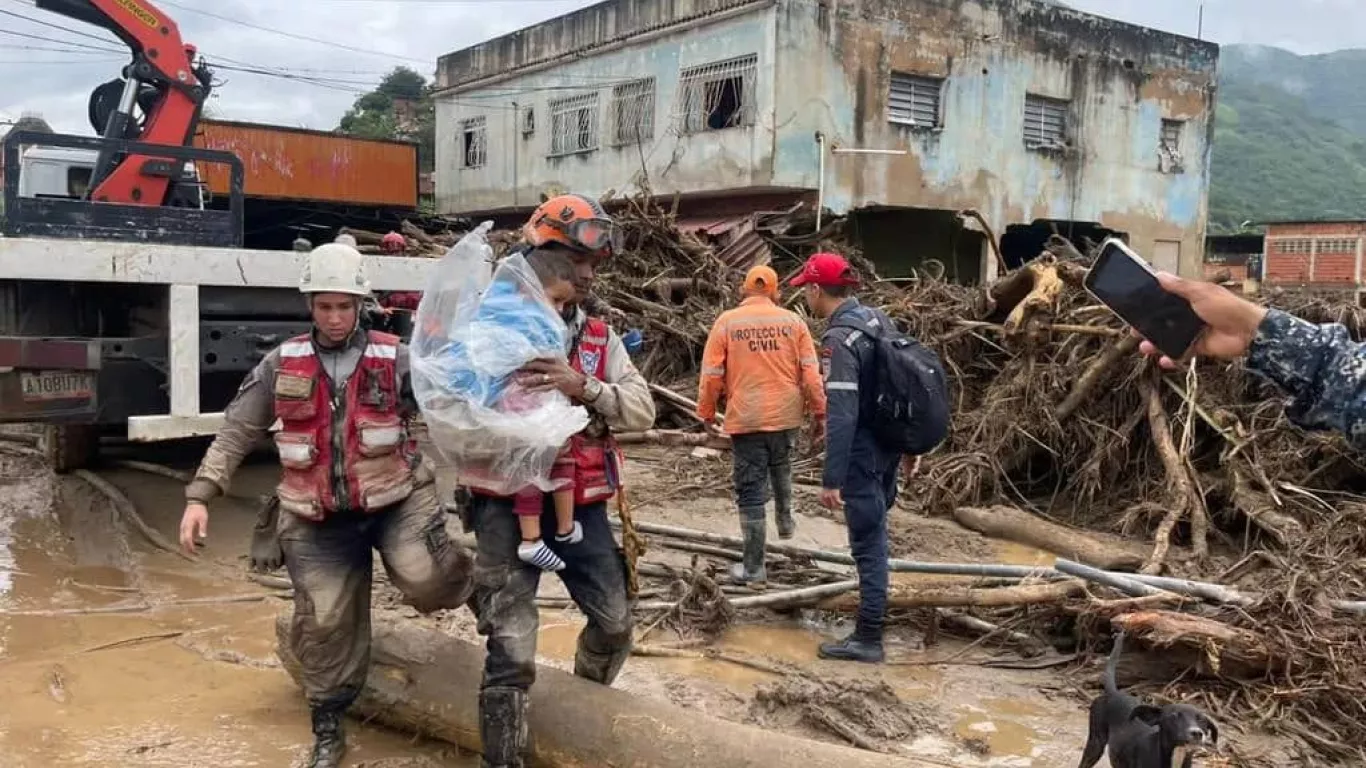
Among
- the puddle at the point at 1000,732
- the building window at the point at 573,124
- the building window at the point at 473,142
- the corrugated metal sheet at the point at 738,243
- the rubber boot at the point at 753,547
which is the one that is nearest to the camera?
the puddle at the point at 1000,732

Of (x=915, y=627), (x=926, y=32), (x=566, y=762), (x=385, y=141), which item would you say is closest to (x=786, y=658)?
A: (x=915, y=627)

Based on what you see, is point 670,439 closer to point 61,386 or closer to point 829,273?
point 829,273

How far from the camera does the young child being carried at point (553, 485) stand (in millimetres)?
→ 3256

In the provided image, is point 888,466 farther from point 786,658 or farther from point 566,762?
point 566,762

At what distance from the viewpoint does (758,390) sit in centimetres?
592

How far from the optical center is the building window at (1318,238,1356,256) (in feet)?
89.8

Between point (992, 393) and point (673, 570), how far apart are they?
393 centimetres

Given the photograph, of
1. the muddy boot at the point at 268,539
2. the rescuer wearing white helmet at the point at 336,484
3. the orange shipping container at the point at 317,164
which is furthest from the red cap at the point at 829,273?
the orange shipping container at the point at 317,164

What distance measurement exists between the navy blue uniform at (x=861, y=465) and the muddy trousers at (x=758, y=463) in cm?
93

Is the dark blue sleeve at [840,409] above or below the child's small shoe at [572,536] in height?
above

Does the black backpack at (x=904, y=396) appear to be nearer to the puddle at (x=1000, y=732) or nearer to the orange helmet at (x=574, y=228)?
the puddle at (x=1000, y=732)

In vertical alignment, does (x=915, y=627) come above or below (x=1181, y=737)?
below

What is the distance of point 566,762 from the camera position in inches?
134

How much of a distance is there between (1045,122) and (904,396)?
59.1ft
